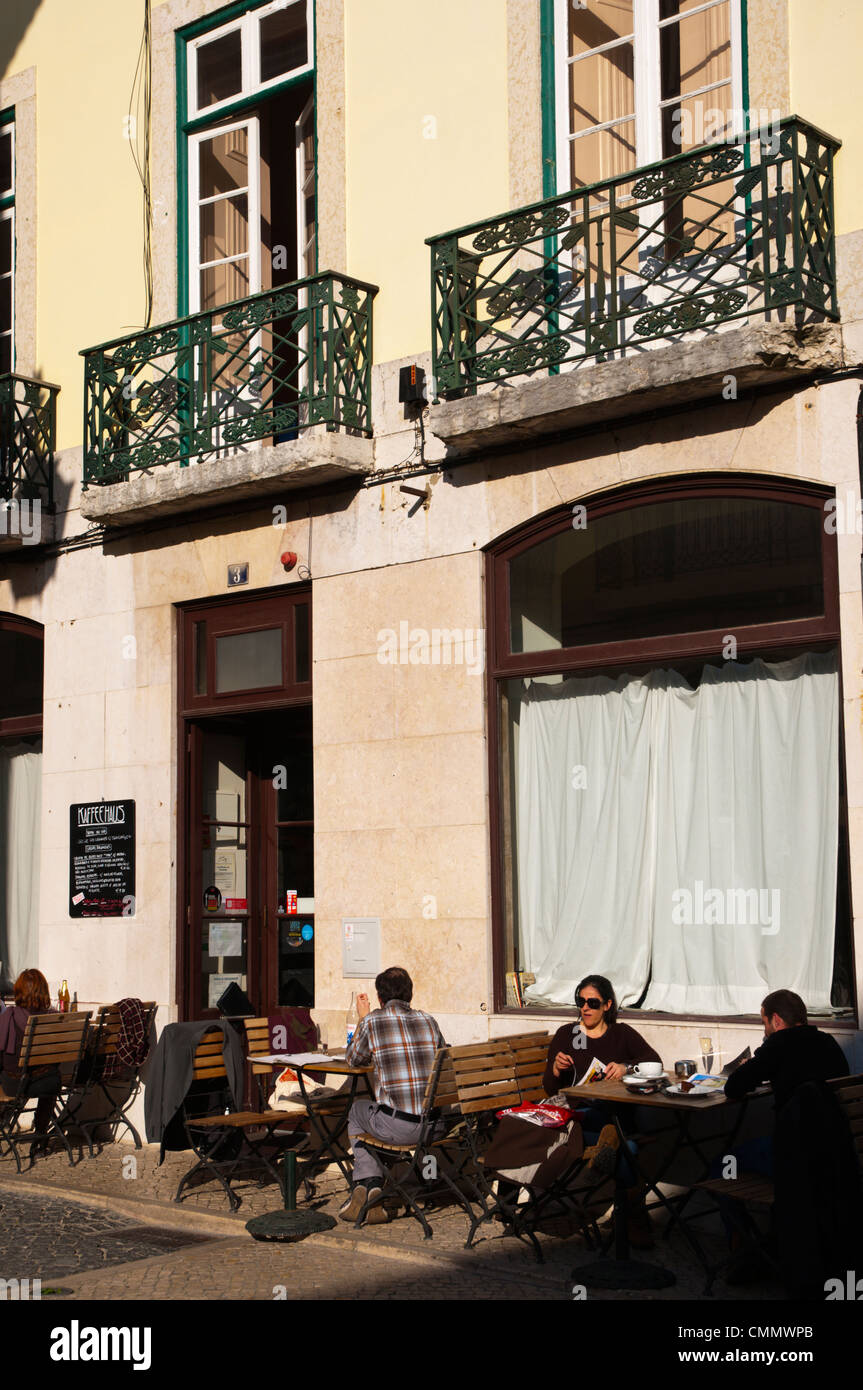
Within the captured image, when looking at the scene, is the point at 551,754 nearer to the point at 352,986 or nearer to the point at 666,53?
the point at 352,986

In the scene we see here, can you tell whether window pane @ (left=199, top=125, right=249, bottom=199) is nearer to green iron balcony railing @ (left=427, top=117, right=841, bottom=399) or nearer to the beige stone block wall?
green iron balcony railing @ (left=427, top=117, right=841, bottom=399)

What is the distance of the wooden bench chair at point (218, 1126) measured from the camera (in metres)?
8.82

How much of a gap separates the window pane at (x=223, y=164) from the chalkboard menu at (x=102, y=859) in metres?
4.89

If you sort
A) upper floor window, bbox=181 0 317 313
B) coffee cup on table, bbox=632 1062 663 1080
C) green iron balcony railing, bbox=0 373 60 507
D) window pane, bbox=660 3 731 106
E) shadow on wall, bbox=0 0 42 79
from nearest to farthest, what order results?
coffee cup on table, bbox=632 1062 663 1080 → window pane, bbox=660 3 731 106 → upper floor window, bbox=181 0 317 313 → green iron balcony railing, bbox=0 373 60 507 → shadow on wall, bbox=0 0 42 79

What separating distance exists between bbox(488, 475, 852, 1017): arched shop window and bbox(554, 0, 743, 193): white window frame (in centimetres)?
219

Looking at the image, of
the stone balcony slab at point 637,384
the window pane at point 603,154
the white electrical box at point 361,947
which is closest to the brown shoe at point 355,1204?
the white electrical box at point 361,947

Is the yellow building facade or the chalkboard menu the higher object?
the yellow building facade

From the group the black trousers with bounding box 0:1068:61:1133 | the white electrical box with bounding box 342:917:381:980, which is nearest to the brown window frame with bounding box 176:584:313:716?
the white electrical box with bounding box 342:917:381:980

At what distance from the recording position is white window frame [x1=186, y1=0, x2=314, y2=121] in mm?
11172

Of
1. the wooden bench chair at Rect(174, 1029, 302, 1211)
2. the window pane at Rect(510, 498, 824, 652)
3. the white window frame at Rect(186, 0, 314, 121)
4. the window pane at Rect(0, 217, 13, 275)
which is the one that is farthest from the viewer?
the window pane at Rect(0, 217, 13, 275)

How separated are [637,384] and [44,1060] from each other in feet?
19.2

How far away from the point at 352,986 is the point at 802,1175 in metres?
4.46

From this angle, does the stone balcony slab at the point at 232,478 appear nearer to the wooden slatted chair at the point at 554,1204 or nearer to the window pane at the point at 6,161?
the window pane at the point at 6,161
